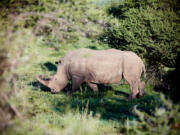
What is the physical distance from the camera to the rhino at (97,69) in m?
8.77

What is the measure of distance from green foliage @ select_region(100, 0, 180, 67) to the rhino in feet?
5.95

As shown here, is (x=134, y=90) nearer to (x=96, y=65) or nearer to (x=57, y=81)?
(x=96, y=65)

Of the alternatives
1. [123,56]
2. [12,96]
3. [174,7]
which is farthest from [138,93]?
[12,96]

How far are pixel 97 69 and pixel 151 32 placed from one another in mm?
3427

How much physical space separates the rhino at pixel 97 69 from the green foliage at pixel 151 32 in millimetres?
1812

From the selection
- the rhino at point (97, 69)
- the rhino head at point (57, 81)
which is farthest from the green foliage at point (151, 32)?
the rhino head at point (57, 81)

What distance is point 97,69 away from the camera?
8797 mm

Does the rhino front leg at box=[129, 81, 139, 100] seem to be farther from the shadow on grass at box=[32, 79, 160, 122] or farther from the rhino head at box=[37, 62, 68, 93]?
the rhino head at box=[37, 62, 68, 93]

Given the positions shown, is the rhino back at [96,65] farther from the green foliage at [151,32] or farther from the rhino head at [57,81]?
the green foliage at [151,32]

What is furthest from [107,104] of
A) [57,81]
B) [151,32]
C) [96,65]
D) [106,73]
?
[151,32]

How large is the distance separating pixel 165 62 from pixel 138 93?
6.97 ft

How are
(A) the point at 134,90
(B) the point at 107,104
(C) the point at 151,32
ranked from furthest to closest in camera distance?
(C) the point at 151,32, (A) the point at 134,90, (B) the point at 107,104

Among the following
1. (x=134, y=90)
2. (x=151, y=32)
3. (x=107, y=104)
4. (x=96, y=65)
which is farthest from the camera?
(x=151, y=32)

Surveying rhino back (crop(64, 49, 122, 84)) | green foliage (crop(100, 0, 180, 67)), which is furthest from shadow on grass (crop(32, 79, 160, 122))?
green foliage (crop(100, 0, 180, 67))
